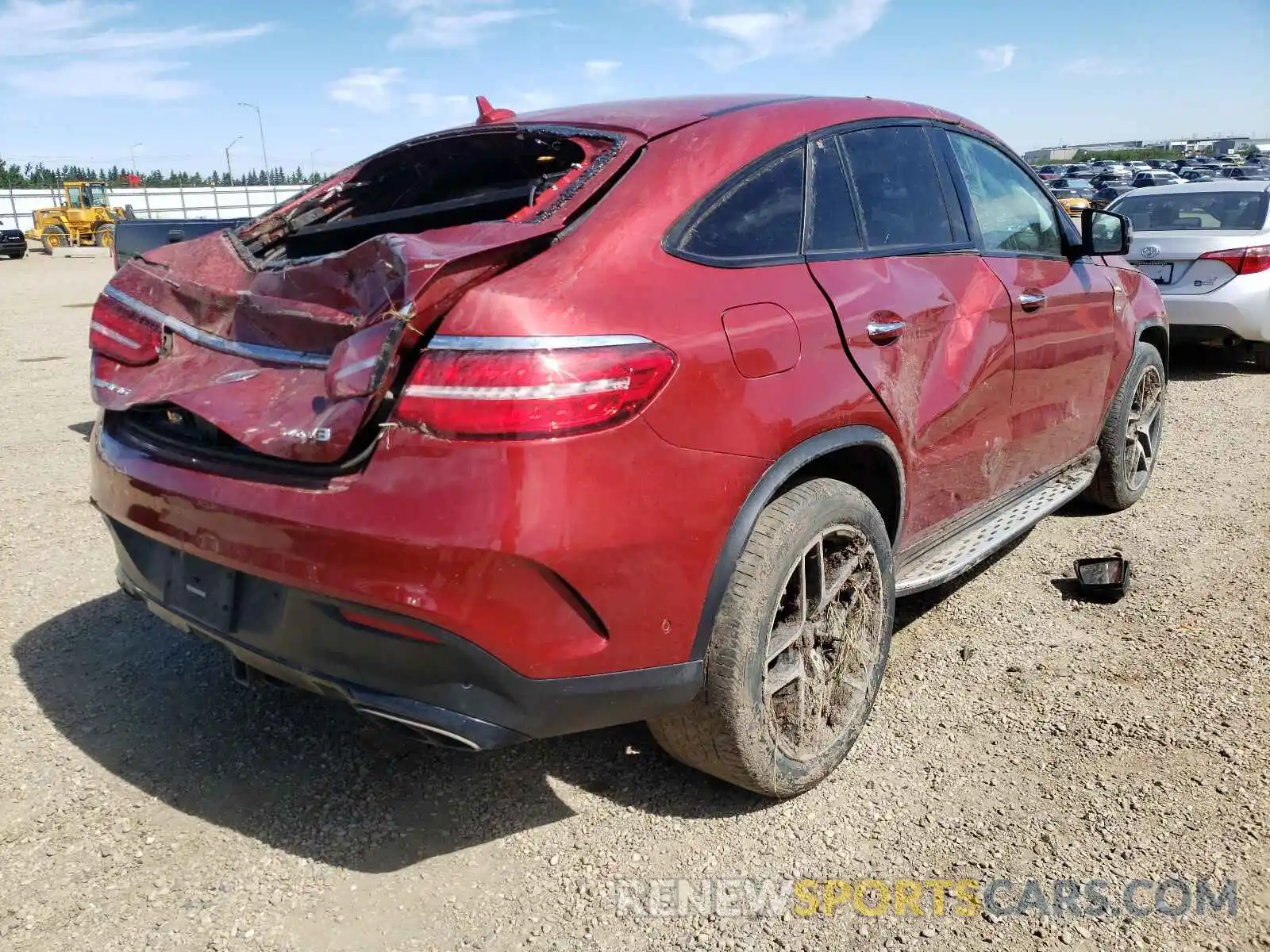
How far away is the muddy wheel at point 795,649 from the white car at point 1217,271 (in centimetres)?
613

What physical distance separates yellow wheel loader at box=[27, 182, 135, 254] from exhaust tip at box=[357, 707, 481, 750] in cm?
3993

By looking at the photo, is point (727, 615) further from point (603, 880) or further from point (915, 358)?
point (915, 358)

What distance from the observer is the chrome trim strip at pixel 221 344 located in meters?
2.18

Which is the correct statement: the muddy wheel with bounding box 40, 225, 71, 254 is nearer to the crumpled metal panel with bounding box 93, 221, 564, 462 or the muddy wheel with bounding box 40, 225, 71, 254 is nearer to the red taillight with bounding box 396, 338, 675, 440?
the crumpled metal panel with bounding box 93, 221, 564, 462

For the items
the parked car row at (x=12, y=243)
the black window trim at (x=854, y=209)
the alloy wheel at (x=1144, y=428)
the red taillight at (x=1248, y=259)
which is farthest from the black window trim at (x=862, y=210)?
the parked car row at (x=12, y=243)

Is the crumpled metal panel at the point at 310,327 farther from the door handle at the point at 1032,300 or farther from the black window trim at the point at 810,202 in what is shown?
the door handle at the point at 1032,300

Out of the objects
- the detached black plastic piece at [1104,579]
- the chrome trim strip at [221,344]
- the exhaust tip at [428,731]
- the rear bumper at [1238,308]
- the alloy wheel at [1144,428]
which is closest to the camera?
the exhaust tip at [428,731]

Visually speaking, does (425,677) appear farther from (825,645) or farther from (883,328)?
(883,328)

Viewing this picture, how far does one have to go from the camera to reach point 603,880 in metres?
2.39

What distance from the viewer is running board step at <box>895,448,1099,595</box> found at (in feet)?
10.4

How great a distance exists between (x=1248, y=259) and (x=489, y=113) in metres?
7.07

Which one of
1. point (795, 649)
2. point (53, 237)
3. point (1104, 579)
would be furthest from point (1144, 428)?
point (53, 237)

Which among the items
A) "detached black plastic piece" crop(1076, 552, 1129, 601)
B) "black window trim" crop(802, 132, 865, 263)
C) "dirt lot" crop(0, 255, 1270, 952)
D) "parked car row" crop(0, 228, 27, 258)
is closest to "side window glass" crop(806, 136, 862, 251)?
"black window trim" crop(802, 132, 865, 263)

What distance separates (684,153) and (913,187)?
3.66 ft
